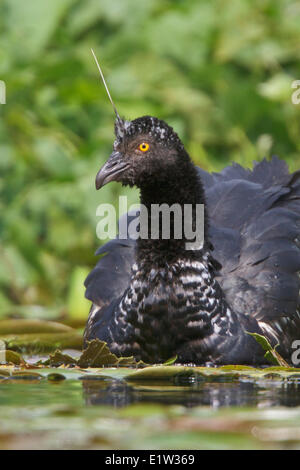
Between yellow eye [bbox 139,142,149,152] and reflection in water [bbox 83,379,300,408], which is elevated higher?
yellow eye [bbox 139,142,149,152]

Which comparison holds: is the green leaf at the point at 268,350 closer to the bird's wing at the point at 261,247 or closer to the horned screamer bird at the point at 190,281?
the horned screamer bird at the point at 190,281

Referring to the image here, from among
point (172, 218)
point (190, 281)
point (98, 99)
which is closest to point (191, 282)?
point (190, 281)

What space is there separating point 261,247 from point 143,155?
82 centimetres

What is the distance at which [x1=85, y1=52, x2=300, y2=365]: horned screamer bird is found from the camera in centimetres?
428

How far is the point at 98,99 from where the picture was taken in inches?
313

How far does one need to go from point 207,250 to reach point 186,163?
41 centimetres

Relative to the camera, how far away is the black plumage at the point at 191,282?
4.28 meters

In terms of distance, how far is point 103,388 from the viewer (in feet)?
11.6

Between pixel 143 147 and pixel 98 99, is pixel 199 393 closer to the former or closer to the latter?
pixel 143 147

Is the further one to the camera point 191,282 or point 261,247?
point 261,247

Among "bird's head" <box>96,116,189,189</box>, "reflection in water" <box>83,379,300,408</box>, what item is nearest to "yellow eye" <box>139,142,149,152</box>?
"bird's head" <box>96,116,189,189</box>

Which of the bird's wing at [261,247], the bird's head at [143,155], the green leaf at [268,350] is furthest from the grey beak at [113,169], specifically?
the green leaf at [268,350]

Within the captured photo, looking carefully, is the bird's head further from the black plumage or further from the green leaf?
the green leaf

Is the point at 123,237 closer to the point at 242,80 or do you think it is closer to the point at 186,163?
the point at 186,163
